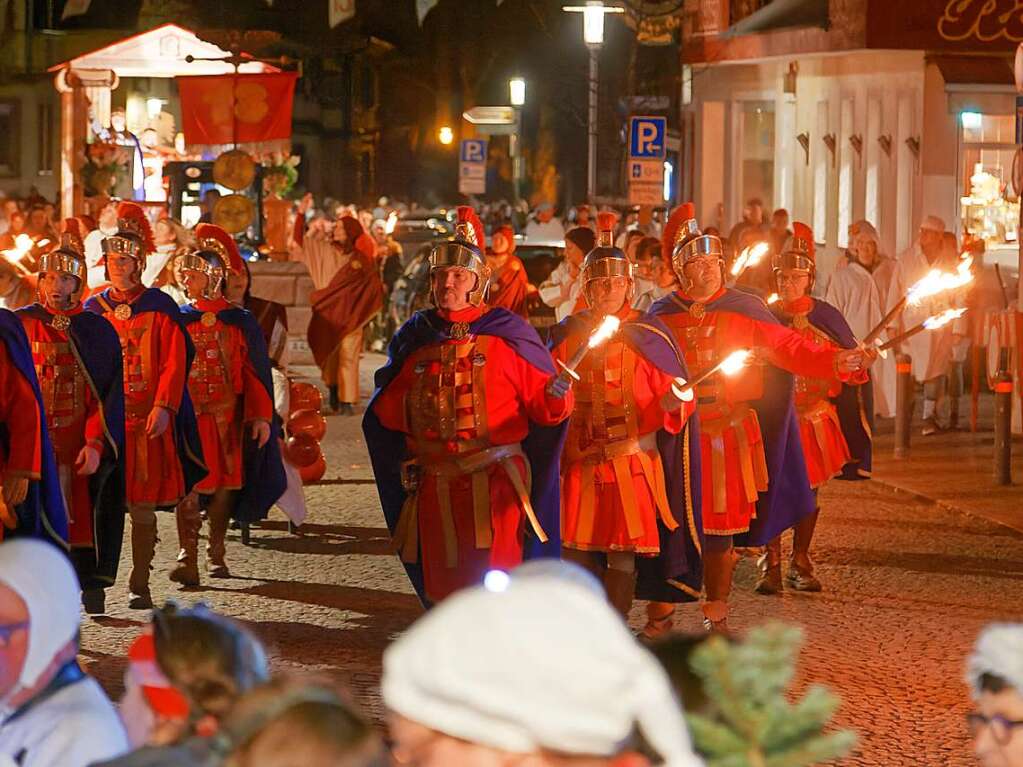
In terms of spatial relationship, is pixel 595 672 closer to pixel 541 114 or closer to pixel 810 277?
pixel 810 277

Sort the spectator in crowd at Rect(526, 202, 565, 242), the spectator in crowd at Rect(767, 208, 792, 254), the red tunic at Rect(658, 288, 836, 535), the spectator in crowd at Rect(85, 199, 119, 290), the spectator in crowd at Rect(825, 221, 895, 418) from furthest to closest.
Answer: the spectator in crowd at Rect(526, 202, 565, 242), the spectator in crowd at Rect(767, 208, 792, 254), the spectator in crowd at Rect(825, 221, 895, 418), the spectator in crowd at Rect(85, 199, 119, 290), the red tunic at Rect(658, 288, 836, 535)

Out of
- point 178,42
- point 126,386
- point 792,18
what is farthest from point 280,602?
point 178,42

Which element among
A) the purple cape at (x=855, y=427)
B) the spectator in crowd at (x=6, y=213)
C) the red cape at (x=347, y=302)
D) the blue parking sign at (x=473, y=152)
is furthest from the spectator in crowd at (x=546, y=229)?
the purple cape at (x=855, y=427)

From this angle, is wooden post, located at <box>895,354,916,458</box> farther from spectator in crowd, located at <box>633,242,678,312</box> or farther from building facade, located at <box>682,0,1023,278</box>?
building facade, located at <box>682,0,1023,278</box>

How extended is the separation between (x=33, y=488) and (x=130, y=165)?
23.9 metres

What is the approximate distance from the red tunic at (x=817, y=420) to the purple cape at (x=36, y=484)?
3978 millimetres

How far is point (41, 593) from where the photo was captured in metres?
3.84

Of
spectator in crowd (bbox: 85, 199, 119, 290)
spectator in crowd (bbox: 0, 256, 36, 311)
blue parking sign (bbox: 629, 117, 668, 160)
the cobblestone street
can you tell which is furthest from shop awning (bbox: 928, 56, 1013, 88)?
spectator in crowd (bbox: 0, 256, 36, 311)

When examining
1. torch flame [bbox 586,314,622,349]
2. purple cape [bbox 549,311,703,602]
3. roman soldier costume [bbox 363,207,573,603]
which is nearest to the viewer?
torch flame [bbox 586,314,622,349]

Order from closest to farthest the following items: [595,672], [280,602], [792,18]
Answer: [595,672] < [280,602] < [792,18]

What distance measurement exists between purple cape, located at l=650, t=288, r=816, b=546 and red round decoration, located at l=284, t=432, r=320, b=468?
3788mm

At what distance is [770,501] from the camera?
33.4 ft

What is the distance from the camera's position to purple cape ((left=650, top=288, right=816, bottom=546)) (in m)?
10.2

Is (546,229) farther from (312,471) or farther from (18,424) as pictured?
(18,424)
